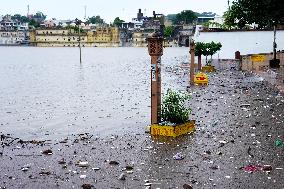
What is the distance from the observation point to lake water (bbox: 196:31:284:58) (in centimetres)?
5866

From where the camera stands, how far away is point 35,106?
2373cm

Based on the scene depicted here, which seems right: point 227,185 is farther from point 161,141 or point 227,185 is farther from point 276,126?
point 276,126

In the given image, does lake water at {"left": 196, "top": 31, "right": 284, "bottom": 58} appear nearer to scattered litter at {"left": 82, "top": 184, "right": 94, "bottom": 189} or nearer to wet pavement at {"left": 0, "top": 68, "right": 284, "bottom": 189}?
wet pavement at {"left": 0, "top": 68, "right": 284, "bottom": 189}

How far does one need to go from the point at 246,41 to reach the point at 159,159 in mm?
51773

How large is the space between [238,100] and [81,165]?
12.3 metres

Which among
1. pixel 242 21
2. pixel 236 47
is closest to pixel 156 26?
pixel 242 21

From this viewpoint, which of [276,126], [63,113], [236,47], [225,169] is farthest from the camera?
[236,47]

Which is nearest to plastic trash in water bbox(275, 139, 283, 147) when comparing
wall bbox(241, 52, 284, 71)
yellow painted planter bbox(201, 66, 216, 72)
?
wall bbox(241, 52, 284, 71)

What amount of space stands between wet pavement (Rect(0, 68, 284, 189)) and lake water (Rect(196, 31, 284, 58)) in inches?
1728

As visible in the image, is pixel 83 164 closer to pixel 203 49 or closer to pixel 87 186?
pixel 87 186

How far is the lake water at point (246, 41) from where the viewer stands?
5866cm

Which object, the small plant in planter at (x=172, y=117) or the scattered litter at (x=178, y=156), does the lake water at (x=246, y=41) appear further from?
the scattered litter at (x=178, y=156)

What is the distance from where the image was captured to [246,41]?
60.7 metres


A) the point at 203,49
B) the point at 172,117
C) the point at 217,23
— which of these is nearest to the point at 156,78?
the point at 172,117
